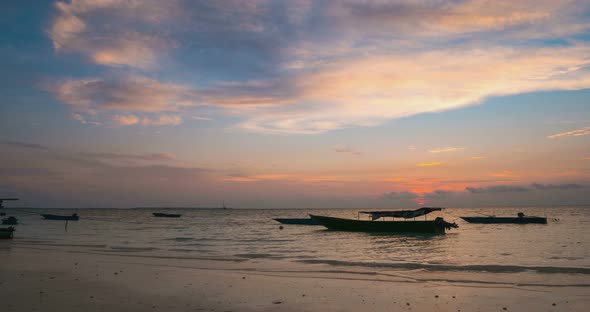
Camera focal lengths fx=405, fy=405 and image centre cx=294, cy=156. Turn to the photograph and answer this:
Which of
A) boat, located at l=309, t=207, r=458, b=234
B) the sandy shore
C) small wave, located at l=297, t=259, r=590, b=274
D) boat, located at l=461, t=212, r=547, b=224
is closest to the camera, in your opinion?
the sandy shore

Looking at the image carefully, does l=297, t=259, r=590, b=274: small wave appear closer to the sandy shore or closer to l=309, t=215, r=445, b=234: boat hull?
the sandy shore

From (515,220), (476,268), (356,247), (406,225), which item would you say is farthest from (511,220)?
(476,268)

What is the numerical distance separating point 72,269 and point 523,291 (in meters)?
17.4

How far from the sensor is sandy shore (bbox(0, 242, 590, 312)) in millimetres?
10906

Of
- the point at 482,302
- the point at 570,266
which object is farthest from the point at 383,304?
the point at 570,266

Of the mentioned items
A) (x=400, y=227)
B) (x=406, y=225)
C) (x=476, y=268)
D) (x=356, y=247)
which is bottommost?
(x=356, y=247)

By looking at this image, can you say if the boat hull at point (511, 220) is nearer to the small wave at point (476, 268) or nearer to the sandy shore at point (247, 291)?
the small wave at point (476, 268)

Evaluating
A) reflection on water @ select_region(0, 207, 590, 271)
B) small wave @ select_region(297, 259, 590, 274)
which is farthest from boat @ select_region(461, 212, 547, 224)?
small wave @ select_region(297, 259, 590, 274)

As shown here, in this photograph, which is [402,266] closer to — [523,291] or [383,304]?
[523,291]

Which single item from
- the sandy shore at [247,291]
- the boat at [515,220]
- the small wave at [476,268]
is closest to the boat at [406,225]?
the boat at [515,220]

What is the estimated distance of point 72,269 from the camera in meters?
17.2

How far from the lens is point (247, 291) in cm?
1292

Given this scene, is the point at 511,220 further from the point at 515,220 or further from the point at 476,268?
the point at 476,268

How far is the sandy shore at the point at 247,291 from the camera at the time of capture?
1091 cm
